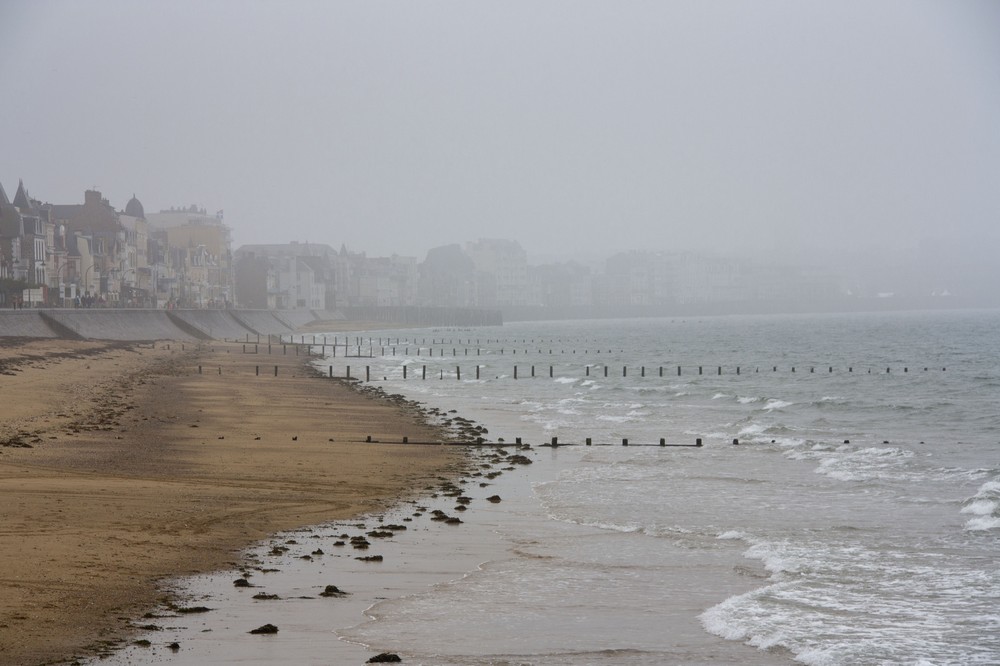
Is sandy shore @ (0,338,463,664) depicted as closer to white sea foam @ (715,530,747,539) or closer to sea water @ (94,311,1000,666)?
sea water @ (94,311,1000,666)

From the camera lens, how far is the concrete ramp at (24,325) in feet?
216

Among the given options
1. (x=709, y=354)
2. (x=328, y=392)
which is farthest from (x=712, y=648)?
(x=709, y=354)

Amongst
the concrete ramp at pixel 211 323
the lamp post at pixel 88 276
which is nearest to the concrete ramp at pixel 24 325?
the concrete ramp at pixel 211 323

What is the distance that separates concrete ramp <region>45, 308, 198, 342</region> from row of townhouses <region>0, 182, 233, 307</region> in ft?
14.0

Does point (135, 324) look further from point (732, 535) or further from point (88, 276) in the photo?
point (732, 535)

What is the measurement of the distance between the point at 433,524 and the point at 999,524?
8.10 m

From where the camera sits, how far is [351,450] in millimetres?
23812

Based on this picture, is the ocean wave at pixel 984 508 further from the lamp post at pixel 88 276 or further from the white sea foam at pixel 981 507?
the lamp post at pixel 88 276

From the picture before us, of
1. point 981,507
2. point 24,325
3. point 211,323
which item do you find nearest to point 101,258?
point 211,323

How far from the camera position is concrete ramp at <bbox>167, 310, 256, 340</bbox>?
107688 millimetres

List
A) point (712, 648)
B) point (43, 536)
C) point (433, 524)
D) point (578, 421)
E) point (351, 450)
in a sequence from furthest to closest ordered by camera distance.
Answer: point (578, 421) < point (351, 450) < point (433, 524) < point (43, 536) < point (712, 648)

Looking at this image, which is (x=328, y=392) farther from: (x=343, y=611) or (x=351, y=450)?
(x=343, y=611)

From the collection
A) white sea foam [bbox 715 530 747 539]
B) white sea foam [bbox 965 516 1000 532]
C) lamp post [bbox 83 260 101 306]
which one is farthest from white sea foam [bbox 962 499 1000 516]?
lamp post [bbox 83 260 101 306]

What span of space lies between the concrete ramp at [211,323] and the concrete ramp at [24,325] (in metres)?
33.3
